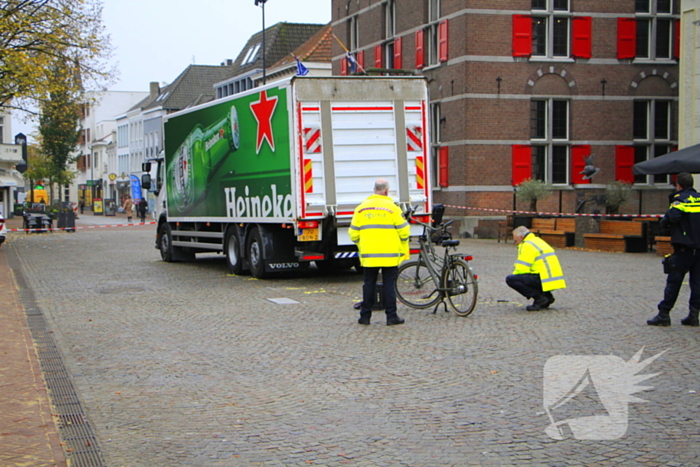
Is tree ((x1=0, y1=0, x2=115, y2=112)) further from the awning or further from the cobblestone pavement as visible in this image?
the awning

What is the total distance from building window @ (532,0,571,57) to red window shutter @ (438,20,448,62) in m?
2.93

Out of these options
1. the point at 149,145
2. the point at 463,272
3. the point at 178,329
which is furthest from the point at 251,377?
the point at 149,145

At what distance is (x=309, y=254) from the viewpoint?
48.8 feet

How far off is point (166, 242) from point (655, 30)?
18.7 m

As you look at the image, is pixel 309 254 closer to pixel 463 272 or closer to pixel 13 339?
pixel 463 272

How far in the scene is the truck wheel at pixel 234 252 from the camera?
55.7ft

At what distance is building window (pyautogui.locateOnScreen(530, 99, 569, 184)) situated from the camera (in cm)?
2969

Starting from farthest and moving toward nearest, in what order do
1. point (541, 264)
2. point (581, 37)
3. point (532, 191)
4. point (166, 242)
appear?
point (581, 37)
point (532, 191)
point (166, 242)
point (541, 264)

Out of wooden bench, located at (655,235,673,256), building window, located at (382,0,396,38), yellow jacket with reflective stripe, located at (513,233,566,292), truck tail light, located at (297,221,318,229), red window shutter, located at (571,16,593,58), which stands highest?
building window, located at (382,0,396,38)

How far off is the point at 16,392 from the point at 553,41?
84.7ft

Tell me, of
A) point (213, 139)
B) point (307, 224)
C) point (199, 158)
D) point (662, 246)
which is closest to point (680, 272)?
point (307, 224)

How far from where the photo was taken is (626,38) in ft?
97.9

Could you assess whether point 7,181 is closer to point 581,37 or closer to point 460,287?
point 581,37

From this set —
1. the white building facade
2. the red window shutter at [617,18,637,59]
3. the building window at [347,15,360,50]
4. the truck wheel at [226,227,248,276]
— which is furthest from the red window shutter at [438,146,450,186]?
the white building facade
